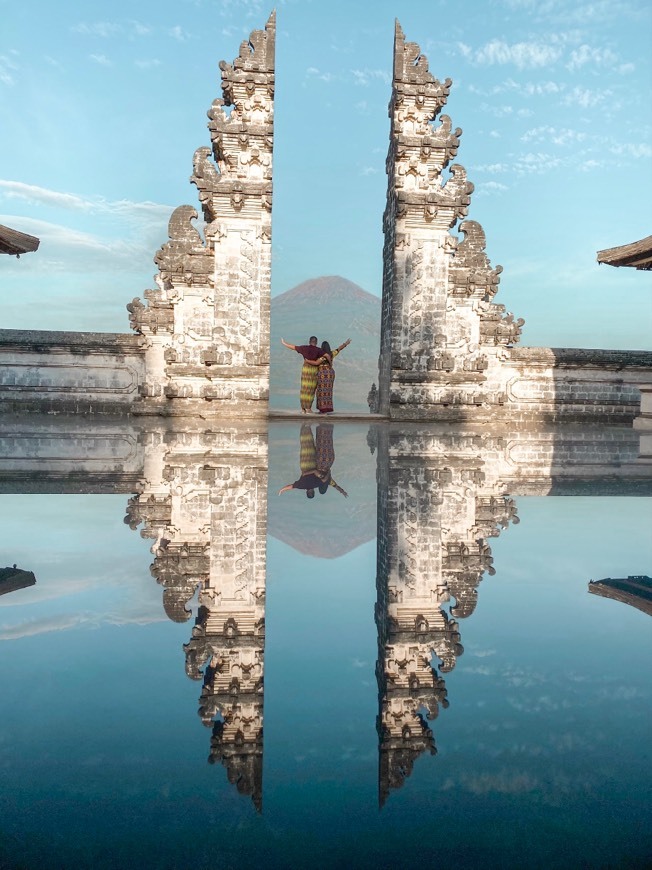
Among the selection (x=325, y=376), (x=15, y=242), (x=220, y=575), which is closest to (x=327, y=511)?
(x=220, y=575)

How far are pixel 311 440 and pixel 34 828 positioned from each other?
33.7ft

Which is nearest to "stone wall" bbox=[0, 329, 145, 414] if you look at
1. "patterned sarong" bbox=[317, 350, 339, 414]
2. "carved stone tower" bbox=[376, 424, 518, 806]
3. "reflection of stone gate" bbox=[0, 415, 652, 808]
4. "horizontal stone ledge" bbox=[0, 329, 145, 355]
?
"horizontal stone ledge" bbox=[0, 329, 145, 355]

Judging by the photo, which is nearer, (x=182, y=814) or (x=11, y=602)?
A: (x=182, y=814)

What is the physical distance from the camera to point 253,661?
2.33 m

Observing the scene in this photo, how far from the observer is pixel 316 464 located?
8359 millimetres

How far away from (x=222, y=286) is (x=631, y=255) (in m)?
7.51

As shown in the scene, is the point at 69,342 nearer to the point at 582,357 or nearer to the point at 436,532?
the point at 582,357

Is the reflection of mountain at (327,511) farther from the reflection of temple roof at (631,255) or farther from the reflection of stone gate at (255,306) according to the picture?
the reflection of temple roof at (631,255)

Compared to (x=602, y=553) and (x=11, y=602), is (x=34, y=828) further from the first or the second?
(x=602, y=553)

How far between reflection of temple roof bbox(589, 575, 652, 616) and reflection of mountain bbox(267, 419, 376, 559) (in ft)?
4.09

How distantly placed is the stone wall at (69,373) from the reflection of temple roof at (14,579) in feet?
40.4

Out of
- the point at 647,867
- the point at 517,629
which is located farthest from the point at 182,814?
the point at 517,629

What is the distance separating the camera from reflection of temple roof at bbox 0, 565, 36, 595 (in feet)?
10.1

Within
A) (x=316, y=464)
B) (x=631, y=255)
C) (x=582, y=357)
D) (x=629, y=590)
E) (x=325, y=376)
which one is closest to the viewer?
(x=629, y=590)
